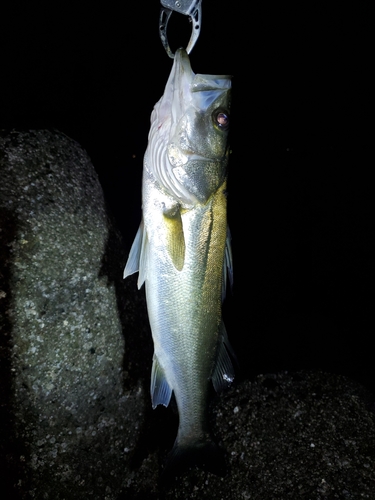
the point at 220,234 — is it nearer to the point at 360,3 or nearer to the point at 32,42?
the point at 32,42

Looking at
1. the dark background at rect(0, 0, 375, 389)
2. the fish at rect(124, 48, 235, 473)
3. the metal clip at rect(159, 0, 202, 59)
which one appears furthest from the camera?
the dark background at rect(0, 0, 375, 389)

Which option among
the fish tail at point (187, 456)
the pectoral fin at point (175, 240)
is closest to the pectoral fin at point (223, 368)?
the fish tail at point (187, 456)

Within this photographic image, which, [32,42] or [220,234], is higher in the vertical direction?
[32,42]

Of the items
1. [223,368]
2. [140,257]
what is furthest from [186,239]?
[223,368]

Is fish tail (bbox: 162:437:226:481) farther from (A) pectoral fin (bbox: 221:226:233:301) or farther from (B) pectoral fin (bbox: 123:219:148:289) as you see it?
(B) pectoral fin (bbox: 123:219:148:289)

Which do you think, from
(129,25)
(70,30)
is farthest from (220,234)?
(129,25)

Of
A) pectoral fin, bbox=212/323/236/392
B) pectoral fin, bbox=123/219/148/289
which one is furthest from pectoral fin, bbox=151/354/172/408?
pectoral fin, bbox=123/219/148/289

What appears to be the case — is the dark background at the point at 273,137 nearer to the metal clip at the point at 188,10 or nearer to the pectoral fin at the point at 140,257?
the metal clip at the point at 188,10
